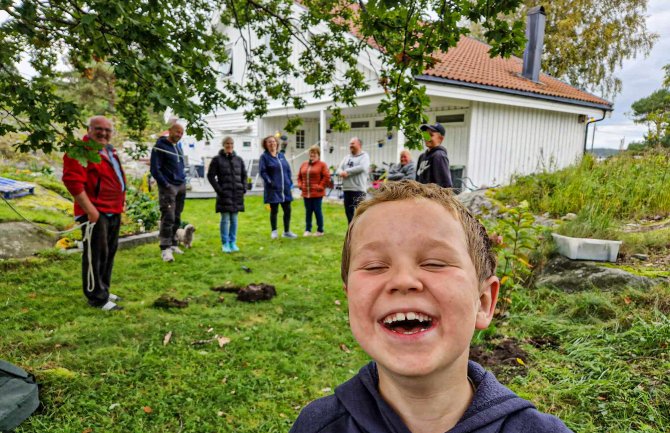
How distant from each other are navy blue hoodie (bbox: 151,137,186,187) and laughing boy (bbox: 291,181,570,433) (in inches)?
222

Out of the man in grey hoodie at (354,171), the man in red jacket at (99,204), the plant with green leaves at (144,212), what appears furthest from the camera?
the plant with green leaves at (144,212)

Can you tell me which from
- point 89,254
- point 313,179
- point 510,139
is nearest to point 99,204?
point 89,254

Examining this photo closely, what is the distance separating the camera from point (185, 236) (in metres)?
7.50

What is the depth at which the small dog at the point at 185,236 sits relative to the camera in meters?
7.45

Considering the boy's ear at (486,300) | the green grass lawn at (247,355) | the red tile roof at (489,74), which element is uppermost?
the red tile roof at (489,74)

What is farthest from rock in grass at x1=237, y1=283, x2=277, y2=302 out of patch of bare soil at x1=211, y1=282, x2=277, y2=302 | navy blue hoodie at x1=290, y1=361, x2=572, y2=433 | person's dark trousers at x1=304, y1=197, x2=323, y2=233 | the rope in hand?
navy blue hoodie at x1=290, y1=361, x2=572, y2=433

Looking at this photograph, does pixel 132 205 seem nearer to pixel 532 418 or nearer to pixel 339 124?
Result: pixel 339 124

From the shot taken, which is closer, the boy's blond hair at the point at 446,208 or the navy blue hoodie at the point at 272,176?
the boy's blond hair at the point at 446,208

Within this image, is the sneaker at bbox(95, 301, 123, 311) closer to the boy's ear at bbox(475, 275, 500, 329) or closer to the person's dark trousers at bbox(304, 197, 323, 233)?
the boy's ear at bbox(475, 275, 500, 329)

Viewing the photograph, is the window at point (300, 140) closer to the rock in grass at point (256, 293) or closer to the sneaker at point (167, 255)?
the sneaker at point (167, 255)

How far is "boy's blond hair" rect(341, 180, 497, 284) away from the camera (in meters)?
1.18

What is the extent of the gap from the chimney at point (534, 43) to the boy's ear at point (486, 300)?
16.5 m

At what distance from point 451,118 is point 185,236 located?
1011cm

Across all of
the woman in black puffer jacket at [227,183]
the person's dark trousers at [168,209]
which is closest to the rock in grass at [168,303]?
the person's dark trousers at [168,209]
